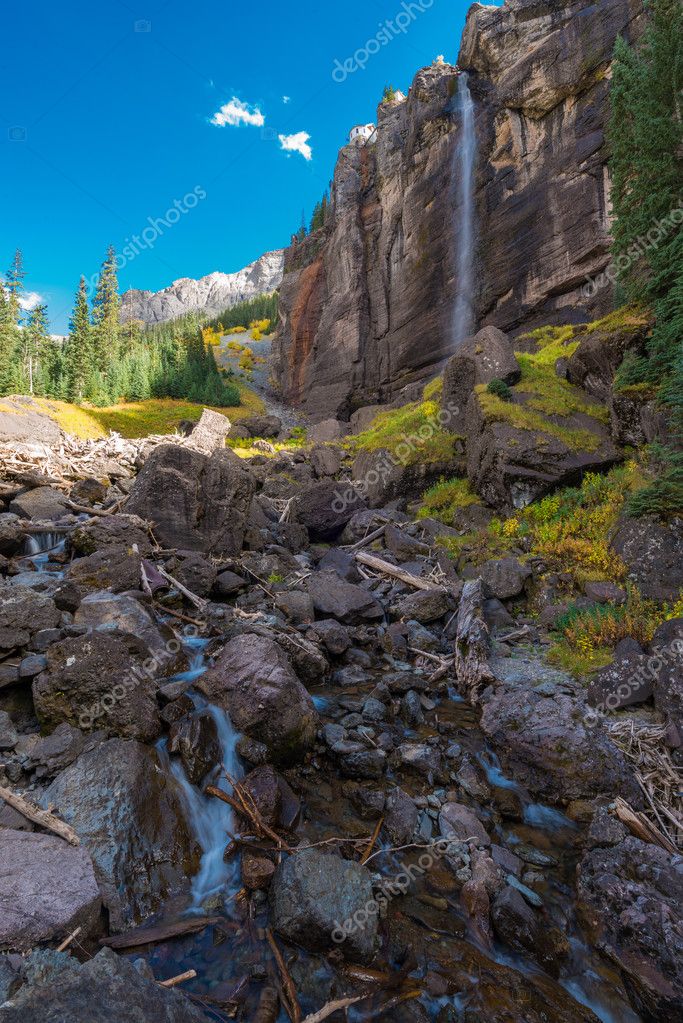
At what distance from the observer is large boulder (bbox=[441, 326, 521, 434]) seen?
20.8m

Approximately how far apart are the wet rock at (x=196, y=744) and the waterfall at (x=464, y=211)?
4075cm

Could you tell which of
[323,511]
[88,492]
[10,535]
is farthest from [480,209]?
[10,535]

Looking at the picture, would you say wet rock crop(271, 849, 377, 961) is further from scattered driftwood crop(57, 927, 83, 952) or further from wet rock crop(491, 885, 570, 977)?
scattered driftwood crop(57, 927, 83, 952)

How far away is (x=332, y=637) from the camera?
10688mm

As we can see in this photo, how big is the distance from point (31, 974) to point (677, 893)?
5681 mm

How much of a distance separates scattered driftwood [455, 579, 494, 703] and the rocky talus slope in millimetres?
63

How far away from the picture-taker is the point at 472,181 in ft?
131

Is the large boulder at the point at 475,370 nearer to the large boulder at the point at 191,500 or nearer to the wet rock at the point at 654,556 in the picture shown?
the wet rock at the point at 654,556

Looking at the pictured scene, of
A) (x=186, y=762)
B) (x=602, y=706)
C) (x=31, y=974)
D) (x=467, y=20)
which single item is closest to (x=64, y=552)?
(x=186, y=762)

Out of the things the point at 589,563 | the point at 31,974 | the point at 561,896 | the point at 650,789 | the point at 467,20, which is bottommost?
the point at 561,896

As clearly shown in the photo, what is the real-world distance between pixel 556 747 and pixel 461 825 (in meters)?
2.05

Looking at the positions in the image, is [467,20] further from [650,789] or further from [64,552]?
[650,789]

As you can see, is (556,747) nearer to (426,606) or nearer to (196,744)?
(196,744)

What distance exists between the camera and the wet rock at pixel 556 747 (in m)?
6.52
